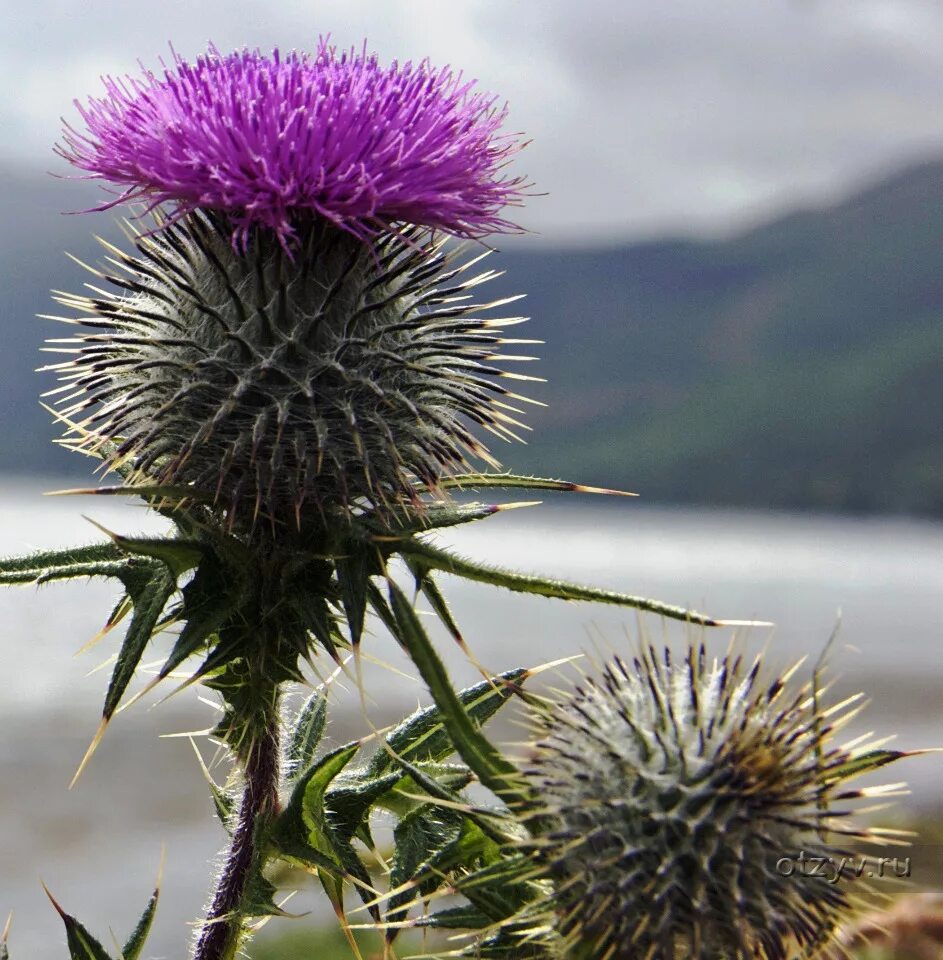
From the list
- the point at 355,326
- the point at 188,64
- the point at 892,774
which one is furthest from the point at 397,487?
the point at 892,774

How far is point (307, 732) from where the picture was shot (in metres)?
4.43

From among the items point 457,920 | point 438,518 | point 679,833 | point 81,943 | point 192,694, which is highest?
point 192,694

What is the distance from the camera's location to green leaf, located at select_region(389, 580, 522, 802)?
296 cm

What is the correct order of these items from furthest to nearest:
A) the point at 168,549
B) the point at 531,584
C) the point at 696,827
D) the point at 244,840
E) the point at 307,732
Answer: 1. the point at 307,732
2. the point at 244,840
3. the point at 168,549
4. the point at 531,584
5. the point at 696,827

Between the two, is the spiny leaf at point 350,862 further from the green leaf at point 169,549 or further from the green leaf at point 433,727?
the green leaf at point 169,549

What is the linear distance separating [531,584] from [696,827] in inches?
32.0

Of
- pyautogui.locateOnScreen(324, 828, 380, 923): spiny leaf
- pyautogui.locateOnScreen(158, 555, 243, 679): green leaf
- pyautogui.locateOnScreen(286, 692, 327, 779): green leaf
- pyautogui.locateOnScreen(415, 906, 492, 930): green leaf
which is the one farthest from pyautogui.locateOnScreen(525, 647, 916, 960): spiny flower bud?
pyautogui.locateOnScreen(286, 692, 327, 779): green leaf

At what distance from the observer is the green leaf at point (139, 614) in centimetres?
330

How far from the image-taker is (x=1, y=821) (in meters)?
27.5

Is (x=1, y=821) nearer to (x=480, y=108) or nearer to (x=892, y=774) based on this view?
(x=892, y=774)

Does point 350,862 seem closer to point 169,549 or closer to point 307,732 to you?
point 307,732

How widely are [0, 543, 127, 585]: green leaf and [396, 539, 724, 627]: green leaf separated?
95 cm

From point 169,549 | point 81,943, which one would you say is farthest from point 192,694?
point 169,549

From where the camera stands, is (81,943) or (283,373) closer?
(81,943)
